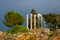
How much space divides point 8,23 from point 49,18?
20.2ft

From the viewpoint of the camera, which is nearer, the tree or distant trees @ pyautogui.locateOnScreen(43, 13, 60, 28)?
distant trees @ pyautogui.locateOnScreen(43, 13, 60, 28)

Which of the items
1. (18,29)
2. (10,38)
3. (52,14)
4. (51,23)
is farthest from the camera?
(52,14)

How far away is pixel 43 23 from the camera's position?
114 feet

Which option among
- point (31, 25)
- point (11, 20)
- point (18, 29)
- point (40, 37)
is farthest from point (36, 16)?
point (40, 37)

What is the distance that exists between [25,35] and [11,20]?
2229 centimetres

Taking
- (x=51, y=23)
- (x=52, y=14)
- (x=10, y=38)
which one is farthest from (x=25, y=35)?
(x=52, y=14)

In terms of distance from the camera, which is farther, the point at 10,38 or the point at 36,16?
the point at 36,16

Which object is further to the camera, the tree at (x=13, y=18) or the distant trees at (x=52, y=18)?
the tree at (x=13, y=18)

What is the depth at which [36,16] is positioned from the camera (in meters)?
34.2

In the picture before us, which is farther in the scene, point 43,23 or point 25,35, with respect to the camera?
point 43,23

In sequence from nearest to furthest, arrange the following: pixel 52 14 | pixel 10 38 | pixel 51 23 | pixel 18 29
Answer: pixel 10 38 < pixel 18 29 < pixel 51 23 < pixel 52 14

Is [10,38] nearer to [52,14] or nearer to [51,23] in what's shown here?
[51,23]

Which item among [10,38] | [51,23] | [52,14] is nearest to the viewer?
[10,38]

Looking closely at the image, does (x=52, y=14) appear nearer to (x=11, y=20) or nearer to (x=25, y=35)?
(x=11, y=20)
